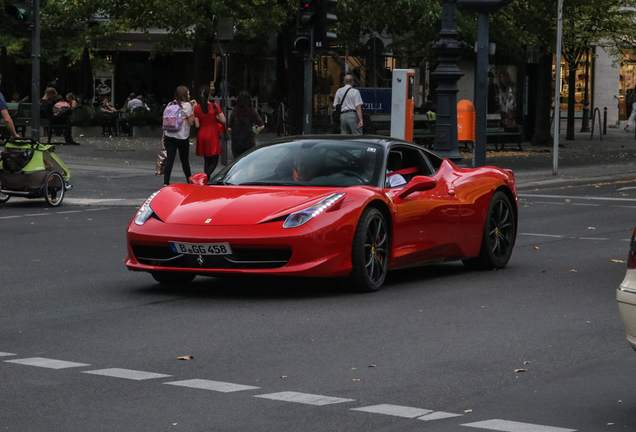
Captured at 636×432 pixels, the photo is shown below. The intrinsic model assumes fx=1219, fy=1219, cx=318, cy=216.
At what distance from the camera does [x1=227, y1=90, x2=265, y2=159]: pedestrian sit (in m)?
20.6

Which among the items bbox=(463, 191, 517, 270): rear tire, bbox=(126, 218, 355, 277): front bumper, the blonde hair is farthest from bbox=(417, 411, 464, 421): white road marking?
the blonde hair

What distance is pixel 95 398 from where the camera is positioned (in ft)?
19.0

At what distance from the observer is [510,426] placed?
527cm

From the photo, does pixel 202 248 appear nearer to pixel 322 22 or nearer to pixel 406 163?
pixel 406 163

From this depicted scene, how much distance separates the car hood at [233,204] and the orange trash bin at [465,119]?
17.1m

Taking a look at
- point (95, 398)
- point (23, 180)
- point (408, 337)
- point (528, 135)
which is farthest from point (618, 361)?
point (528, 135)

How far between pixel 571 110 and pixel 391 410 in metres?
36.0

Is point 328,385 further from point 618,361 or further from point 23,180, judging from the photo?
point 23,180

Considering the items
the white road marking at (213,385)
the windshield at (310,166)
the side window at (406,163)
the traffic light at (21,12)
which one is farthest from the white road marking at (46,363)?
the traffic light at (21,12)

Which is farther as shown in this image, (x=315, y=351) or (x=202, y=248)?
(x=202, y=248)

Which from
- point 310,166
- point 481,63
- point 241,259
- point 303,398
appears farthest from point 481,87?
point 303,398

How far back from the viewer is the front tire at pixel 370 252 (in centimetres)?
922

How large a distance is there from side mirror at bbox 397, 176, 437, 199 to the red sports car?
10mm

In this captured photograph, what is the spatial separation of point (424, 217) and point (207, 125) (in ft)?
35.4
